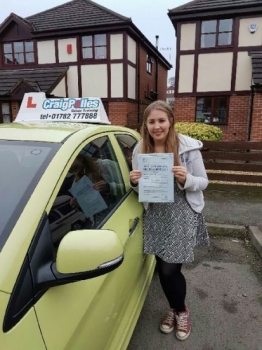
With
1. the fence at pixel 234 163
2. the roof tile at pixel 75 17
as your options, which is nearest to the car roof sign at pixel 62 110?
the fence at pixel 234 163

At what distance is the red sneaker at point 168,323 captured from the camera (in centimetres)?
234

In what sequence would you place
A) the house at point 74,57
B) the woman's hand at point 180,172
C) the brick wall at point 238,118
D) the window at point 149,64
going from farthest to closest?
the window at point 149,64
the house at point 74,57
the brick wall at point 238,118
the woman's hand at point 180,172

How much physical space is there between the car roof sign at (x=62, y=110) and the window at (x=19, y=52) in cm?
1275

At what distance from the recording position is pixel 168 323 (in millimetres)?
2359

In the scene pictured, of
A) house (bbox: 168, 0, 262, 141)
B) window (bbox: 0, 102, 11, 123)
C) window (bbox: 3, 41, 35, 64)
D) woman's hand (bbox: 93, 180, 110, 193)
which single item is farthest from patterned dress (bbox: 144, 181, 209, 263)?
window (bbox: 3, 41, 35, 64)

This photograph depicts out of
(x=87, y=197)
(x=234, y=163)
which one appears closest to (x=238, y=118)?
(x=234, y=163)

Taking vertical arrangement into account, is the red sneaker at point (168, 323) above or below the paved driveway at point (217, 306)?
above

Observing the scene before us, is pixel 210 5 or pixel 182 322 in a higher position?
pixel 210 5

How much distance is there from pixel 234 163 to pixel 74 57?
1026 cm

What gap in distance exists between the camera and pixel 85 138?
1.75 meters

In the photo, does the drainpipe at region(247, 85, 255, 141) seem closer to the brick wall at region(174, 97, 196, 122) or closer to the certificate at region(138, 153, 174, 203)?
the brick wall at region(174, 97, 196, 122)

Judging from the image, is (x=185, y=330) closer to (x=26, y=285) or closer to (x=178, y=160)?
(x=178, y=160)

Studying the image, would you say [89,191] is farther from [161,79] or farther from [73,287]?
[161,79]

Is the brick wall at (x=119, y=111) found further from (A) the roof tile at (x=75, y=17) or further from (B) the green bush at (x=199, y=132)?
(B) the green bush at (x=199, y=132)
